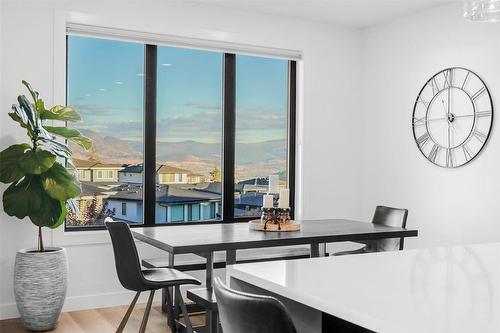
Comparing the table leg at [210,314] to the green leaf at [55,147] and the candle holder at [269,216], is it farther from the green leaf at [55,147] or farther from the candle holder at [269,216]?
the green leaf at [55,147]

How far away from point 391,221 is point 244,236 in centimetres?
139

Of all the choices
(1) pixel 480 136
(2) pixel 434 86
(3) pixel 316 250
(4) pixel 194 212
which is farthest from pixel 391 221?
(4) pixel 194 212

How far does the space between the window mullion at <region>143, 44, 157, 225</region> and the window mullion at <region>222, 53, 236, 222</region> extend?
27.2 inches

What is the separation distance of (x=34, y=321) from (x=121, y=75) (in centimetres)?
211

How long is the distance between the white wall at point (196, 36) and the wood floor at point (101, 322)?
0.46ft

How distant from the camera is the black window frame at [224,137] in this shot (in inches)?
190

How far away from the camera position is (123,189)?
15.7 ft

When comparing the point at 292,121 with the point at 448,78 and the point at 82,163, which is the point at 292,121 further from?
the point at 82,163

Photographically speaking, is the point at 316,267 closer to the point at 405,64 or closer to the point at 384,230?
the point at 384,230

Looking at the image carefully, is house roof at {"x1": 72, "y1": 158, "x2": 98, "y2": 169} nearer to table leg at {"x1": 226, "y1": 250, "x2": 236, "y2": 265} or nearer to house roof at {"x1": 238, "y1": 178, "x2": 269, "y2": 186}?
house roof at {"x1": 238, "y1": 178, "x2": 269, "y2": 186}

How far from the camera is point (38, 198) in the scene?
3.75m

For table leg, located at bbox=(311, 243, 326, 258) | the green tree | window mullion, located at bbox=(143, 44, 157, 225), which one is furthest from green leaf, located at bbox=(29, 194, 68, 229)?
table leg, located at bbox=(311, 243, 326, 258)

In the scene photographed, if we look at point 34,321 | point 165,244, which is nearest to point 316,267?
point 165,244

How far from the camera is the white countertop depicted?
119 cm
